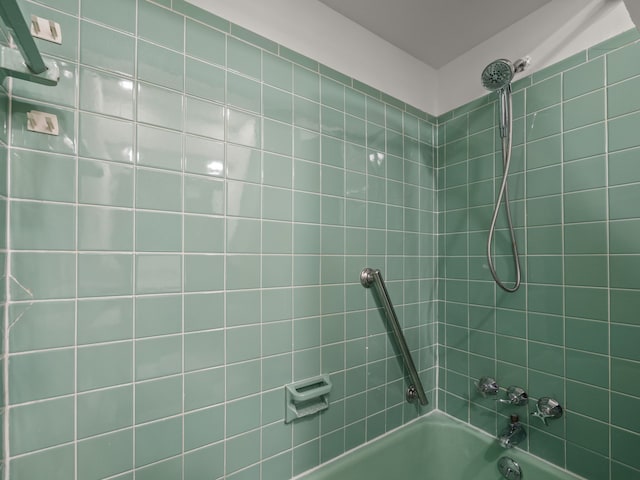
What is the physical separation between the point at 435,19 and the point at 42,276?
5.46ft

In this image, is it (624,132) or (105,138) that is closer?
(105,138)

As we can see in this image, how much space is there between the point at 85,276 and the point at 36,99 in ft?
1.42

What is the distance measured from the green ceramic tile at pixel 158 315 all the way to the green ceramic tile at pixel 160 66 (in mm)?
619

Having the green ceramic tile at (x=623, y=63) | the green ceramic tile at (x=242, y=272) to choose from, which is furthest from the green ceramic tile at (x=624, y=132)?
the green ceramic tile at (x=242, y=272)

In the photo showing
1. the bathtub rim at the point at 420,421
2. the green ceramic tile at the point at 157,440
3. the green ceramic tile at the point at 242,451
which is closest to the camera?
the green ceramic tile at the point at 157,440

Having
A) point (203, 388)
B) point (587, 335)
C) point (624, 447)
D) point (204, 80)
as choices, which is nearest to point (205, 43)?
point (204, 80)

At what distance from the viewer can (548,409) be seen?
105 cm

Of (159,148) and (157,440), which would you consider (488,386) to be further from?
(159,148)

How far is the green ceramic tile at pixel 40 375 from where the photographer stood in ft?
2.09

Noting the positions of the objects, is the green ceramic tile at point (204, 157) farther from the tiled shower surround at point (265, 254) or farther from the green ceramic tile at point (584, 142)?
the green ceramic tile at point (584, 142)

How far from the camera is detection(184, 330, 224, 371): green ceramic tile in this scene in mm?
834

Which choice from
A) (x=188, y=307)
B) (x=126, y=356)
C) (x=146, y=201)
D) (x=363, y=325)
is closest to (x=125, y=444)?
(x=126, y=356)

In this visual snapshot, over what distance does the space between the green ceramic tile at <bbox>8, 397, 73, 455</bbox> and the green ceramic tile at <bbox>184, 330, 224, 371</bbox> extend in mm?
272

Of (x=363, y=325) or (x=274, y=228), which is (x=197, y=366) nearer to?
(x=274, y=228)
